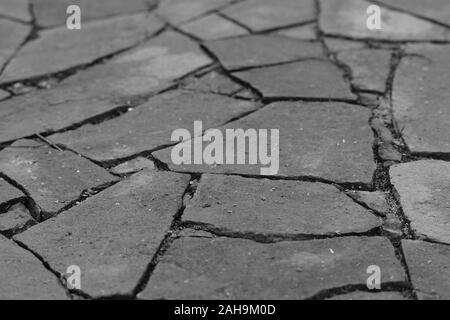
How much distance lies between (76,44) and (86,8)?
1.84 feet

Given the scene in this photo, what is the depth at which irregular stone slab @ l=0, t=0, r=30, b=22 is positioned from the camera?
4.47m

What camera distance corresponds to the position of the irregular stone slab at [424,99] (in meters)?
3.11

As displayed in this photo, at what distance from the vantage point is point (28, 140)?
3.25 metres

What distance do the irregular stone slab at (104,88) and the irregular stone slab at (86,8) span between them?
0.56 metres

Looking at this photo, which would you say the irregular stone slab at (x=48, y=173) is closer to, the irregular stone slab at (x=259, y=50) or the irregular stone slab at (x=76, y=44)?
the irregular stone slab at (x=76, y=44)

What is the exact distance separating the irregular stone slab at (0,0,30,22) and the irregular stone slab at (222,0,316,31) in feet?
3.98

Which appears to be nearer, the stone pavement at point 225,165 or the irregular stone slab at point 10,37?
the stone pavement at point 225,165

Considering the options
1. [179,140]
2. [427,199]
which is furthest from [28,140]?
[427,199]

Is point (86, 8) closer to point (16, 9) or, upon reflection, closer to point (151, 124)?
point (16, 9)

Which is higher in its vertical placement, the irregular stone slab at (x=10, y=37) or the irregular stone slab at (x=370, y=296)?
the irregular stone slab at (x=10, y=37)

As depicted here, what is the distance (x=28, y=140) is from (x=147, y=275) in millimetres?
1133

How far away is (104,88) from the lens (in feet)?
11.9

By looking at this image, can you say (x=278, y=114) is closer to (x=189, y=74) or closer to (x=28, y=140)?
(x=189, y=74)

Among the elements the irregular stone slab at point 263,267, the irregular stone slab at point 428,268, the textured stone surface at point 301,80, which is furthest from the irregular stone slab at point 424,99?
the irregular stone slab at point 263,267
